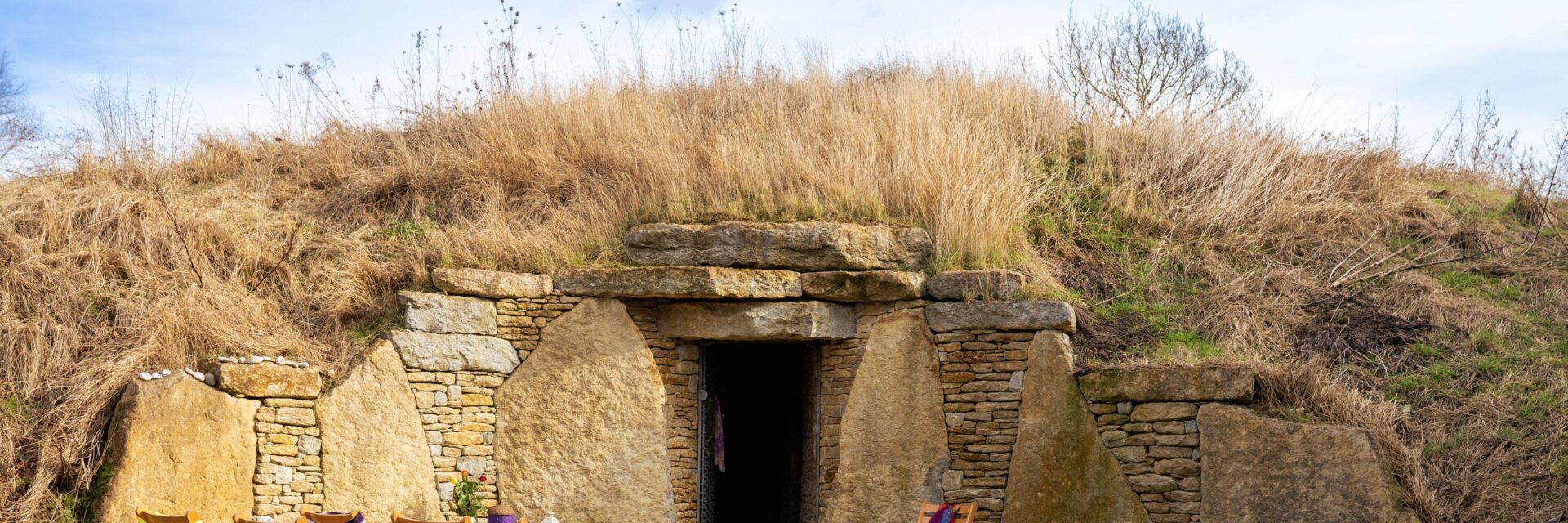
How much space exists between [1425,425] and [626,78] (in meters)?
8.81

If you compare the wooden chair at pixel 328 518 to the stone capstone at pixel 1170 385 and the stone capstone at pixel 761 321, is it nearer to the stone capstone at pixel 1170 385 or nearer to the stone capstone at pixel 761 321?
→ the stone capstone at pixel 761 321

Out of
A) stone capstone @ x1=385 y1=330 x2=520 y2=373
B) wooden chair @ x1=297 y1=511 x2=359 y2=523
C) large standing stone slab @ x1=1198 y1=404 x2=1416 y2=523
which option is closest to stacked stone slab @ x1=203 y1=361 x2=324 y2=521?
stone capstone @ x1=385 y1=330 x2=520 y2=373

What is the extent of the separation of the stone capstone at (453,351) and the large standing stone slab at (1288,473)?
5.07 metres

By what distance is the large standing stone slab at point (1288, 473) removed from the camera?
299 inches

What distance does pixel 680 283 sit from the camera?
9.27m

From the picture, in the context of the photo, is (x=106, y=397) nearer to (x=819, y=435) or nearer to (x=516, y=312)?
(x=516, y=312)

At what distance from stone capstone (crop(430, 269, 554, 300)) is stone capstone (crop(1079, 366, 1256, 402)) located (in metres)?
4.13

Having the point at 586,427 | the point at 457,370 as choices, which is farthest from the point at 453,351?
the point at 586,427

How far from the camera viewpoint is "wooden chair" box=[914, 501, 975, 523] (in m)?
8.26

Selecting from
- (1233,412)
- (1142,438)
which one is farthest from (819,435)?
(1233,412)

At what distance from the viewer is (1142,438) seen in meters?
8.31

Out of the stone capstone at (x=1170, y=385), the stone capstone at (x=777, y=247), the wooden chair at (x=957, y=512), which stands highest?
the stone capstone at (x=777, y=247)

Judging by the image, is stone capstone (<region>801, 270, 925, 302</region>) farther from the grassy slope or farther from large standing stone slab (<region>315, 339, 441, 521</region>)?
large standing stone slab (<region>315, 339, 441, 521</region>)

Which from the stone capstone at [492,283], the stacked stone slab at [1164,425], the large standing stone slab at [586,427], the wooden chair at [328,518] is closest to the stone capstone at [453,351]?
the large standing stone slab at [586,427]
